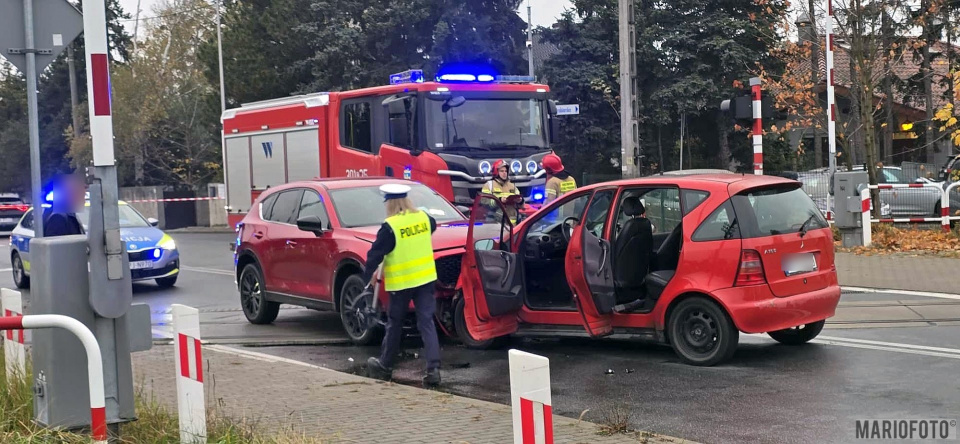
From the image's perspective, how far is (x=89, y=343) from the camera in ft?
15.7

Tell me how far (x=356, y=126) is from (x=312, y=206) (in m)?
7.86

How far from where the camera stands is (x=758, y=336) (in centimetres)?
988

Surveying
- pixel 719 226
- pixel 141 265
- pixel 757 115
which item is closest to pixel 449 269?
pixel 719 226

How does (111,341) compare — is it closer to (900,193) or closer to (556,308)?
(556,308)

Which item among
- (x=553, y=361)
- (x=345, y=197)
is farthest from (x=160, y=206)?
(x=553, y=361)

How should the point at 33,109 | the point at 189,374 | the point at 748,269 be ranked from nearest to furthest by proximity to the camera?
the point at 189,374 < the point at 33,109 < the point at 748,269

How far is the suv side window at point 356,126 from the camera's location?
1862 centimetres

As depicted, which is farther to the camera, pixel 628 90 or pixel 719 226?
pixel 628 90

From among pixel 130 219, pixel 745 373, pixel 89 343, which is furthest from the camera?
pixel 130 219

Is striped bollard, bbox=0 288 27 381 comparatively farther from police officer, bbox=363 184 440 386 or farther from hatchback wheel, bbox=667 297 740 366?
hatchback wheel, bbox=667 297 740 366

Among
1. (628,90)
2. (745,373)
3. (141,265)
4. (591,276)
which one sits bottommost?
(745,373)

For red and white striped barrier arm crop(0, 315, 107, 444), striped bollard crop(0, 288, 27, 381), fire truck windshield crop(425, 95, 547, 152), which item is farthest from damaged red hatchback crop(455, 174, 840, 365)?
fire truck windshield crop(425, 95, 547, 152)

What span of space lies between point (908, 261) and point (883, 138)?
3055cm

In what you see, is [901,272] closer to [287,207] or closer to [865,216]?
[865,216]
